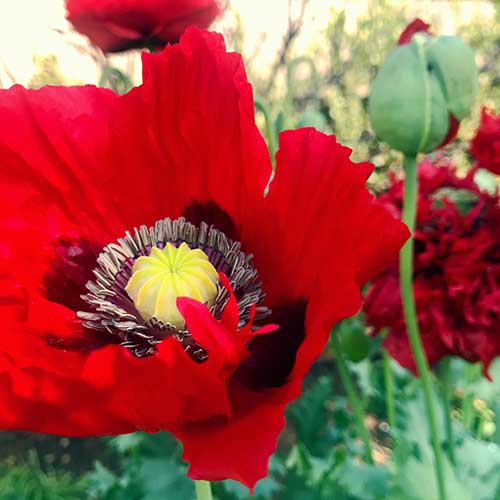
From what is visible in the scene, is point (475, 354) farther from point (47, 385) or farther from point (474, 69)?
point (47, 385)

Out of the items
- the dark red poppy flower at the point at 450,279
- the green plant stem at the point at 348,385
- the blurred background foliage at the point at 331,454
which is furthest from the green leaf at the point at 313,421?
the dark red poppy flower at the point at 450,279

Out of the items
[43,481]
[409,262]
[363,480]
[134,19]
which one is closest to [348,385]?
[363,480]

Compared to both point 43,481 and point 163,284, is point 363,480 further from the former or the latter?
point 43,481

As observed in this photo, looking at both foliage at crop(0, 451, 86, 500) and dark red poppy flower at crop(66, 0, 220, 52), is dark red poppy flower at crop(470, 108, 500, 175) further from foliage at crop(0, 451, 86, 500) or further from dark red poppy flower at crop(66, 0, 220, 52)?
foliage at crop(0, 451, 86, 500)

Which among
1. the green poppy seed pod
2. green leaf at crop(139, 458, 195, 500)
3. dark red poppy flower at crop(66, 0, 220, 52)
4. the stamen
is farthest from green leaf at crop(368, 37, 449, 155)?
green leaf at crop(139, 458, 195, 500)

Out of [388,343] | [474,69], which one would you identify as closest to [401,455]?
[388,343]

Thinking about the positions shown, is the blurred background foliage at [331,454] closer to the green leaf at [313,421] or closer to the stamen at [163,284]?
the green leaf at [313,421]

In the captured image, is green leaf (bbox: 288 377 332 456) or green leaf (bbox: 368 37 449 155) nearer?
green leaf (bbox: 368 37 449 155)
